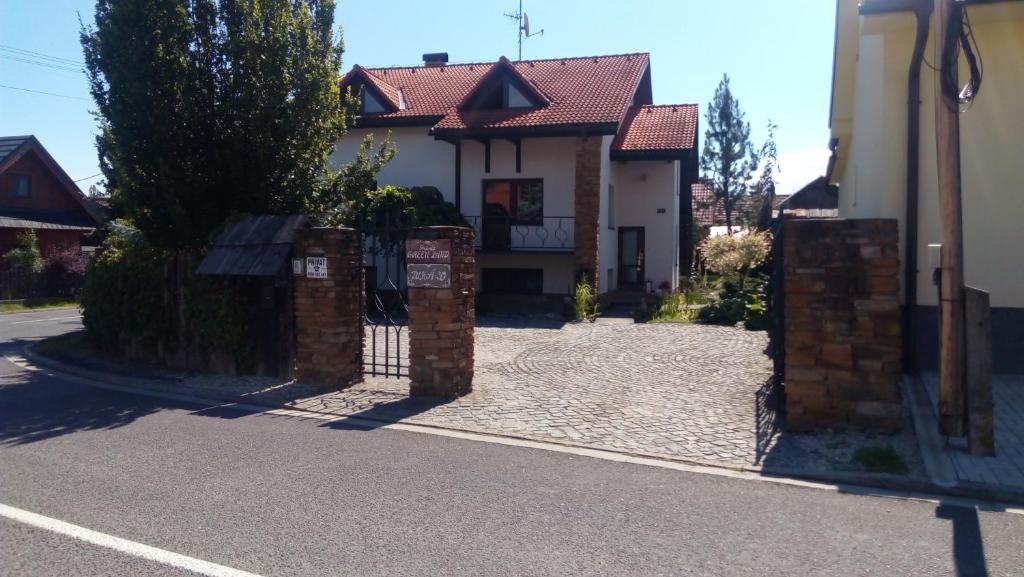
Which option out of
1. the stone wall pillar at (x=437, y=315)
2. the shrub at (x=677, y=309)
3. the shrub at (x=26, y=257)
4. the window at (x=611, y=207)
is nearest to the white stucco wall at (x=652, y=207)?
the window at (x=611, y=207)

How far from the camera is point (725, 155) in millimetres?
44656

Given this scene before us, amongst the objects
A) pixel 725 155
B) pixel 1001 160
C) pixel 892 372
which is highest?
pixel 725 155

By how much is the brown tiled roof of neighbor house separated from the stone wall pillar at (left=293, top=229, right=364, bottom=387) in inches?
405

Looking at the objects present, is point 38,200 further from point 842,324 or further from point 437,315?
point 842,324

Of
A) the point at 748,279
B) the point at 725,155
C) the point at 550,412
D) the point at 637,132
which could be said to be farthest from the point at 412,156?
the point at 725,155

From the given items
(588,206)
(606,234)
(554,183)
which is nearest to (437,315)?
(588,206)

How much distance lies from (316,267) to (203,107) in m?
3.92

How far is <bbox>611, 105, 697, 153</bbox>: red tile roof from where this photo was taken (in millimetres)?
21516

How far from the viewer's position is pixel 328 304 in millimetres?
10102

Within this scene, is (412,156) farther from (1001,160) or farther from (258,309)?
(1001,160)

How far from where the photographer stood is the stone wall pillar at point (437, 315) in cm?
928

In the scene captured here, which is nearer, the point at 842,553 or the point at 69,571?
the point at 69,571

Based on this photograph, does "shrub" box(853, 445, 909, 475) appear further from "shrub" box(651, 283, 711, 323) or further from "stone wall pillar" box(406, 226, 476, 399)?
"shrub" box(651, 283, 711, 323)

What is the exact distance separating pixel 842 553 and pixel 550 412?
166 inches
